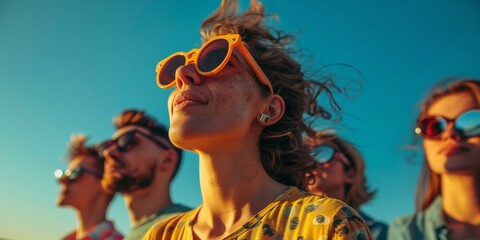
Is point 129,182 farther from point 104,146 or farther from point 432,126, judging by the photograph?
point 432,126

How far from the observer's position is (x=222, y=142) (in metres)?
1.99

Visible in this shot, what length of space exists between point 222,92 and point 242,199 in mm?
525

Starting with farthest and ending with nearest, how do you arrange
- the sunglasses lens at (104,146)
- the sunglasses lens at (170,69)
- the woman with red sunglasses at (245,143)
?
the sunglasses lens at (104,146) → the sunglasses lens at (170,69) → the woman with red sunglasses at (245,143)

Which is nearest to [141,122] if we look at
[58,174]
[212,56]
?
[58,174]

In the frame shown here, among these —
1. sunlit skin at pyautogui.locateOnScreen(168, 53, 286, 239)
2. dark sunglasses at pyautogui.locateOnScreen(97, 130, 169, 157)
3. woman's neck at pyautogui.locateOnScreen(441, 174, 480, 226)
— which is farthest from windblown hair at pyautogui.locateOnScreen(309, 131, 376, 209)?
sunlit skin at pyautogui.locateOnScreen(168, 53, 286, 239)

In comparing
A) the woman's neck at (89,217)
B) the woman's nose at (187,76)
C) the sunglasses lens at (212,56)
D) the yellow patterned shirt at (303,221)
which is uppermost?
the sunglasses lens at (212,56)

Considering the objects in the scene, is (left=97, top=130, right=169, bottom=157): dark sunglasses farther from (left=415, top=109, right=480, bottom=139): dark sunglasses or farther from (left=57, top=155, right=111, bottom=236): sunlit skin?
(left=415, top=109, right=480, bottom=139): dark sunglasses

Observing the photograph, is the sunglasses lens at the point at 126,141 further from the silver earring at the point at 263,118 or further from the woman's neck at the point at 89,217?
the silver earring at the point at 263,118

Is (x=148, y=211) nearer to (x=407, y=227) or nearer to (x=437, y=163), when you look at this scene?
(x=407, y=227)

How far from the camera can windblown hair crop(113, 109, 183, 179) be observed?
5.38 meters

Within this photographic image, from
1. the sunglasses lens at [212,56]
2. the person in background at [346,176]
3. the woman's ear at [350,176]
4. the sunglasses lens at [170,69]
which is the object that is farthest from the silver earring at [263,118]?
the woman's ear at [350,176]

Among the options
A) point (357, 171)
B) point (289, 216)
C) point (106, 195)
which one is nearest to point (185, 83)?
point (289, 216)

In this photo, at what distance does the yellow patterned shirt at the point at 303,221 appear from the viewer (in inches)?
57.8

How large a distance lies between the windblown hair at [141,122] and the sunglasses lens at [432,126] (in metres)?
2.87
